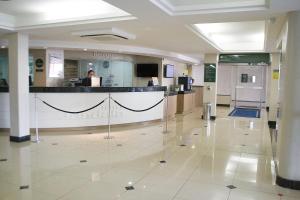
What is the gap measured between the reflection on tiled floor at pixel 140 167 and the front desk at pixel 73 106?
0.43 m

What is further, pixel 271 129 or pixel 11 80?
pixel 271 129

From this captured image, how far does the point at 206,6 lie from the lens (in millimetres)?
4352

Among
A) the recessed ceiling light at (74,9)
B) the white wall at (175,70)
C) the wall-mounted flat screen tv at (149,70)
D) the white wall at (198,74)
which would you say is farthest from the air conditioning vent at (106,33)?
the white wall at (198,74)

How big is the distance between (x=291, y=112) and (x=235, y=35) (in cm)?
504

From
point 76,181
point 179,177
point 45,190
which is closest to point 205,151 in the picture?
point 179,177

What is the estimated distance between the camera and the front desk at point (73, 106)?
731 cm

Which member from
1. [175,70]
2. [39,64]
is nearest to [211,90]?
[175,70]

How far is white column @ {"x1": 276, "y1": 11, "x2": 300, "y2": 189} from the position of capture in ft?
13.2

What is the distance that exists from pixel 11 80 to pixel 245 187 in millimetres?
5592

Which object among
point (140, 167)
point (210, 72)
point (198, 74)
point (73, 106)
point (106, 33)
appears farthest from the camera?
point (198, 74)

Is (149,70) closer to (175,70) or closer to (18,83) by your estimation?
(175,70)

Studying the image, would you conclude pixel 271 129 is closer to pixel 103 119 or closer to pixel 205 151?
pixel 205 151

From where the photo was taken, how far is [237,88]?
1570cm

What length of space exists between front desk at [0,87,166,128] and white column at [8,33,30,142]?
423mm
